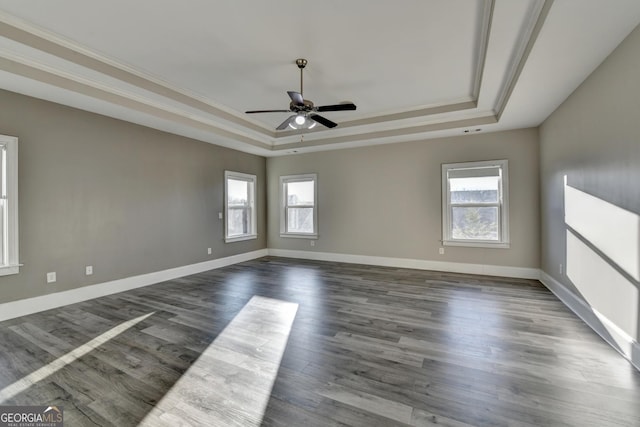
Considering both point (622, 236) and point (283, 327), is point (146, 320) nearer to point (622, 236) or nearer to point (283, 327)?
point (283, 327)

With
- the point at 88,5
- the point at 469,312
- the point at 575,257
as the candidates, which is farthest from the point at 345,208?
the point at 88,5

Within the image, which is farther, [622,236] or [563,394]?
[622,236]

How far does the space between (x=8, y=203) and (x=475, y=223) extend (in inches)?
265

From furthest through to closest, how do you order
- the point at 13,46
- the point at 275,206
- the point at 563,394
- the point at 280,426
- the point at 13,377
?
the point at 275,206, the point at 13,46, the point at 13,377, the point at 563,394, the point at 280,426

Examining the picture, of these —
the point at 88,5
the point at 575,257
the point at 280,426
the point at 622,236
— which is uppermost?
the point at 88,5

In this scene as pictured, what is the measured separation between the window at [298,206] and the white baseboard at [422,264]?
493 millimetres

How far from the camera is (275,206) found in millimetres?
7281

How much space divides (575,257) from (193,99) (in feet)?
17.9

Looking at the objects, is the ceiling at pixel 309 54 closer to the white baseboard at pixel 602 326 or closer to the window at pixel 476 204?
the window at pixel 476 204

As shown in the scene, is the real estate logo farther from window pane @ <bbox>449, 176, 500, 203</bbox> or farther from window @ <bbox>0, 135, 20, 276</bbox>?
window pane @ <bbox>449, 176, 500, 203</bbox>

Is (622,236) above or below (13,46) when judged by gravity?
below

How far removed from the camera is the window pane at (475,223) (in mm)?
5117

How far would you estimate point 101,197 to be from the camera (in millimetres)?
4094

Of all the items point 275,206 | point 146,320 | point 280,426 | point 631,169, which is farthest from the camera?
point 275,206
